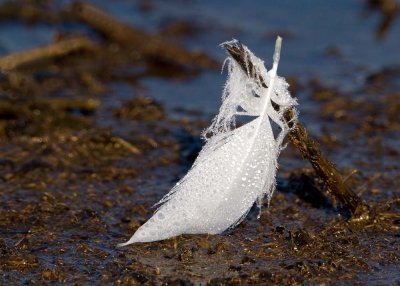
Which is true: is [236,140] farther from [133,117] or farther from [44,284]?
[133,117]

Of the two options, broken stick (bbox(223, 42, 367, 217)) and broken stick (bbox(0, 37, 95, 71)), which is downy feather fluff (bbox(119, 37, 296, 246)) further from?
broken stick (bbox(0, 37, 95, 71))

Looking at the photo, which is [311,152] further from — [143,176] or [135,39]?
[135,39]

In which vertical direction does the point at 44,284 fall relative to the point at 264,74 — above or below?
below

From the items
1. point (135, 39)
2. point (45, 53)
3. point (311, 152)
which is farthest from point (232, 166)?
point (135, 39)

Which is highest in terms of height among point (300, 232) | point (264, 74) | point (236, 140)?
point (264, 74)

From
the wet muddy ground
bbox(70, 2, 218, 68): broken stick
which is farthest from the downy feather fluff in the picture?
bbox(70, 2, 218, 68): broken stick

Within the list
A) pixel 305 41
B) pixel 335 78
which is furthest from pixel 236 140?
pixel 305 41
